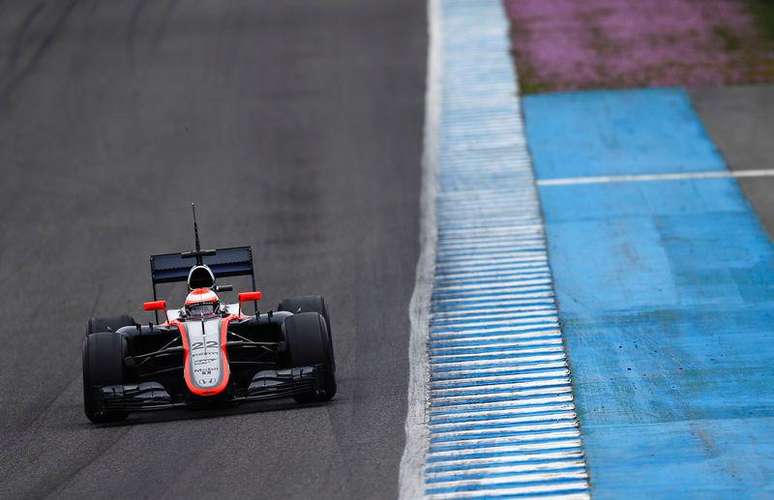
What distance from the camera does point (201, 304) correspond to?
15.0m

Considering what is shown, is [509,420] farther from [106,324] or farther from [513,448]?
[106,324]

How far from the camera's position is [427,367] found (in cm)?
1631

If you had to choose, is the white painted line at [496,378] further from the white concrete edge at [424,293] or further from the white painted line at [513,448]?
the white painted line at [513,448]

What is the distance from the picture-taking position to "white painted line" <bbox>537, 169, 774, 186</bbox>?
22547 millimetres

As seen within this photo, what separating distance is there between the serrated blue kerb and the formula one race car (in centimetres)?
160

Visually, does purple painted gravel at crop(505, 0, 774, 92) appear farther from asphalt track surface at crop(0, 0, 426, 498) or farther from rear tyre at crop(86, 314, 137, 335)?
rear tyre at crop(86, 314, 137, 335)

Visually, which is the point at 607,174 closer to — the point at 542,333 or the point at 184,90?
the point at 542,333

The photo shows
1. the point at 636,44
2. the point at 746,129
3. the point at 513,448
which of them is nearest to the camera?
the point at 513,448

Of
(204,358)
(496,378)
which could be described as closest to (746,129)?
(496,378)

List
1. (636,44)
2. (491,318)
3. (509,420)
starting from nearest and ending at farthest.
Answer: (509,420)
(491,318)
(636,44)

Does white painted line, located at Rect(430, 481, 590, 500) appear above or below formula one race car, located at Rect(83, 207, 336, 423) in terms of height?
below

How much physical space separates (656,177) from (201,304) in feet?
33.5

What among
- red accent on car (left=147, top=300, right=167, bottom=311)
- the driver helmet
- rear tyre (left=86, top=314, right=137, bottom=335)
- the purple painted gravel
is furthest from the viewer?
the purple painted gravel

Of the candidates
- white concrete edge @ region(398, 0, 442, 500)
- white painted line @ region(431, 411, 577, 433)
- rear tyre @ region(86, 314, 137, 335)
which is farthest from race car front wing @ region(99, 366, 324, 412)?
rear tyre @ region(86, 314, 137, 335)
